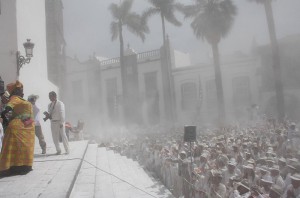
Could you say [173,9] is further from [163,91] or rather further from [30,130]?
[30,130]

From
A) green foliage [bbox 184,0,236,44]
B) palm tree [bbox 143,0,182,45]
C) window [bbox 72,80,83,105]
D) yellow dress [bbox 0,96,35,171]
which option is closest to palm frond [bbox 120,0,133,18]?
palm tree [bbox 143,0,182,45]

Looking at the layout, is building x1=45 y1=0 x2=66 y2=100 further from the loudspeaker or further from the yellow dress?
the yellow dress

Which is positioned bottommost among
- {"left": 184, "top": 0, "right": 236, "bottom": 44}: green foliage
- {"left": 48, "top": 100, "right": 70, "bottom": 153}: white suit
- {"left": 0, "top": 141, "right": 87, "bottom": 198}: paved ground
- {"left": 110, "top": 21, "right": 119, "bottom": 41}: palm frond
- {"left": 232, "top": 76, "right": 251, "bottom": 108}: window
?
{"left": 0, "top": 141, "right": 87, "bottom": 198}: paved ground

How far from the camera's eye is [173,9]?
90.7 feet

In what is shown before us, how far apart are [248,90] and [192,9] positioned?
8754mm

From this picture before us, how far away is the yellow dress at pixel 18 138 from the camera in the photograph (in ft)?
15.8

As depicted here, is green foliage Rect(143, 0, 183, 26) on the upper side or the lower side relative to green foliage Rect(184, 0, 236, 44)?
upper

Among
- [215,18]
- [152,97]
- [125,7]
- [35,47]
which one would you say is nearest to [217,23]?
[215,18]

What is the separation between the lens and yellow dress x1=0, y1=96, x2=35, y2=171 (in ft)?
15.8

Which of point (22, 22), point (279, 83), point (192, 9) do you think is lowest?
point (279, 83)

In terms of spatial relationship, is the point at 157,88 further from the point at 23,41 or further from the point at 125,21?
the point at 23,41

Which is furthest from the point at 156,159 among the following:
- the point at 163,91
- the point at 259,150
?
the point at 163,91

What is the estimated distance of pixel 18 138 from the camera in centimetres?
489

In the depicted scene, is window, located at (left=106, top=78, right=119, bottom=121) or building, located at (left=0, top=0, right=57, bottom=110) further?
window, located at (left=106, top=78, right=119, bottom=121)
